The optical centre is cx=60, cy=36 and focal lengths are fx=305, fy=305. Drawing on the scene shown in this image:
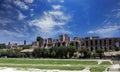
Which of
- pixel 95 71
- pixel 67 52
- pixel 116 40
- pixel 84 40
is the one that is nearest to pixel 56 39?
pixel 84 40

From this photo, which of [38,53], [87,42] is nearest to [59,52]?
[38,53]

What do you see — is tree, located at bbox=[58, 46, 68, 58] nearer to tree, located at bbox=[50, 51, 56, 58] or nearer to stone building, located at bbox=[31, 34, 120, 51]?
tree, located at bbox=[50, 51, 56, 58]

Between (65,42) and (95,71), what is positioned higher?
(65,42)

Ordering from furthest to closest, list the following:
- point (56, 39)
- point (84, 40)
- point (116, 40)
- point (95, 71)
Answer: point (56, 39) → point (84, 40) → point (116, 40) → point (95, 71)

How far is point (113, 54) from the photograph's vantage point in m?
113

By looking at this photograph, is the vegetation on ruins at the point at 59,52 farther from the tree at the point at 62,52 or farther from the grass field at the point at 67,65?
the grass field at the point at 67,65

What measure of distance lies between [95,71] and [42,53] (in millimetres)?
72900

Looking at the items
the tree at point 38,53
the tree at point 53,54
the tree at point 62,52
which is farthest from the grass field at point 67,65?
the tree at point 38,53

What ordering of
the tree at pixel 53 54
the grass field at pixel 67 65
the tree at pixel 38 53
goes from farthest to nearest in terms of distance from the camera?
1. the tree at pixel 38 53
2. the tree at pixel 53 54
3. the grass field at pixel 67 65

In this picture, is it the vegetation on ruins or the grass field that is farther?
the vegetation on ruins

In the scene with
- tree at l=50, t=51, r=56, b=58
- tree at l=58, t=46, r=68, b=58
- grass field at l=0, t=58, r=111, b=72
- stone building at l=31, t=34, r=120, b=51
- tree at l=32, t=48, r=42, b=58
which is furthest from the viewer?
stone building at l=31, t=34, r=120, b=51

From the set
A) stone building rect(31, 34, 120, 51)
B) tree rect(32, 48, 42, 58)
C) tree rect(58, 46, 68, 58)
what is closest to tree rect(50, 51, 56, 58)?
tree rect(58, 46, 68, 58)

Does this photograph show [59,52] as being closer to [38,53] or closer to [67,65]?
[38,53]

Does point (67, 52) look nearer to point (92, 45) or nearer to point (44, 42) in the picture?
point (92, 45)
